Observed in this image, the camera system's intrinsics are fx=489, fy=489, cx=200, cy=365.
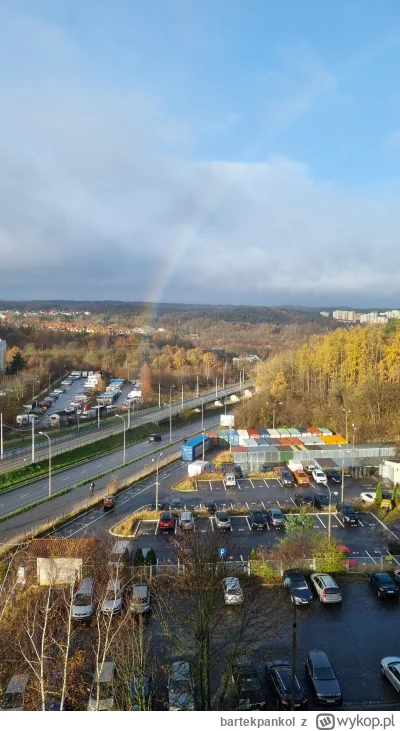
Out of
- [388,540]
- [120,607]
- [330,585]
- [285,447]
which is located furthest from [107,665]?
[285,447]

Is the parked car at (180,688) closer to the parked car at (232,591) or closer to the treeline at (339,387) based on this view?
the parked car at (232,591)

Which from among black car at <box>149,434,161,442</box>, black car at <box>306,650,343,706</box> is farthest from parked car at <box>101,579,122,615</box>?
black car at <box>149,434,161,442</box>

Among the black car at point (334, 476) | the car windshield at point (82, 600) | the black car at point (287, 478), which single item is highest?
the car windshield at point (82, 600)

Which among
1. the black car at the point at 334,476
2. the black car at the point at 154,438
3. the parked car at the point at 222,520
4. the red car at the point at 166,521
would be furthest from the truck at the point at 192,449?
Answer: the red car at the point at 166,521

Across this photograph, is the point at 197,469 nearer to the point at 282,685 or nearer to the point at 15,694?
the point at 282,685

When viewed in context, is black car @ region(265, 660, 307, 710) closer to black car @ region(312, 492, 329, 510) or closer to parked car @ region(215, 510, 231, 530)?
parked car @ region(215, 510, 231, 530)
